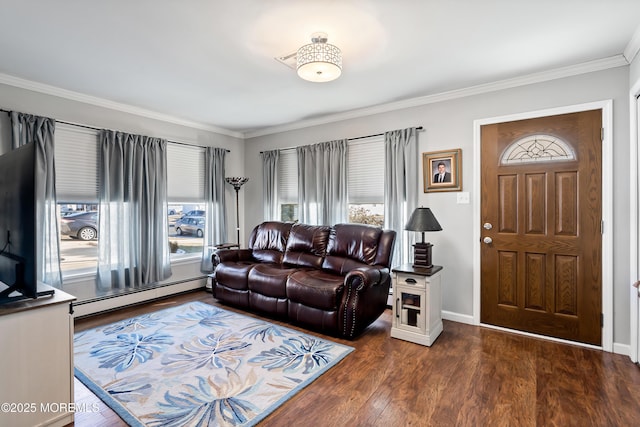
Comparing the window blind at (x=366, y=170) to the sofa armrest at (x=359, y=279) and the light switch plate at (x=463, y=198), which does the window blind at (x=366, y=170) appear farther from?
the sofa armrest at (x=359, y=279)

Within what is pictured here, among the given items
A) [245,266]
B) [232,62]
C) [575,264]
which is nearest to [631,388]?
[575,264]

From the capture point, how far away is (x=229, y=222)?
533 centimetres

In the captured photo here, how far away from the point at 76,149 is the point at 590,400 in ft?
16.8

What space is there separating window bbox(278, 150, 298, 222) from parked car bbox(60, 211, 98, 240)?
2437mm

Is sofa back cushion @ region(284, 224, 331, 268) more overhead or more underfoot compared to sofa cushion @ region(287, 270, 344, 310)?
more overhead

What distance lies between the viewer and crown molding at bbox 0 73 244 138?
309cm

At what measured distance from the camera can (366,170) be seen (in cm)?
412

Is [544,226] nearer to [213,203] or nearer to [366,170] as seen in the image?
[366,170]

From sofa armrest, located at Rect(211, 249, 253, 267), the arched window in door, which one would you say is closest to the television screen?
sofa armrest, located at Rect(211, 249, 253, 267)

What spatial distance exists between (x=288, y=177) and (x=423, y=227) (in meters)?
2.53

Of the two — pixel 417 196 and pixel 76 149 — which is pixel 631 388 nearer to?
pixel 417 196

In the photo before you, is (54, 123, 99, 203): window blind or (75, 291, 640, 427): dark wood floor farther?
(54, 123, 99, 203): window blind

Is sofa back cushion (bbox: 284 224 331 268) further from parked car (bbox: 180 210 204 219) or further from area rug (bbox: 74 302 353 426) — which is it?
parked car (bbox: 180 210 204 219)

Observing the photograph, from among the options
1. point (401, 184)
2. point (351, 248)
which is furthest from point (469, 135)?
point (351, 248)
